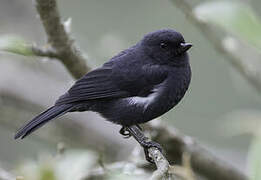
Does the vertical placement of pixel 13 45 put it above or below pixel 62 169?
above

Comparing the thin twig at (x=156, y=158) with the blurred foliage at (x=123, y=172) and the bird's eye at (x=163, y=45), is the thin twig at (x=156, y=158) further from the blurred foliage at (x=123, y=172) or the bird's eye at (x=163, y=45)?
the bird's eye at (x=163, y=45)

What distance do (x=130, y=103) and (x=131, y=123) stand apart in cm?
14

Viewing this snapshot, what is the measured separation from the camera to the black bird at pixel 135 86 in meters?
3.62

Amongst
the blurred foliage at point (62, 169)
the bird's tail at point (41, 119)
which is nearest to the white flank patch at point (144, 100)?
the bird's tail at point (41, 119)

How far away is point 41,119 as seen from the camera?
3561mm

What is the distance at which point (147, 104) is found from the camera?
11.9 ft

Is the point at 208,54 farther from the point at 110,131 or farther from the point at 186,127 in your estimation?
the point at 110,131

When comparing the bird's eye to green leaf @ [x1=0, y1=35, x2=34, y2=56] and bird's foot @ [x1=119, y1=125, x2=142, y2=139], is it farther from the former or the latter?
green leaf @ [x1=0, y1=35, x2=34, y2=56]

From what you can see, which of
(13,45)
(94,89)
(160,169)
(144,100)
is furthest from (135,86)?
(160,169)

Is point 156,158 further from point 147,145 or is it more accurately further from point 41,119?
point 41,119

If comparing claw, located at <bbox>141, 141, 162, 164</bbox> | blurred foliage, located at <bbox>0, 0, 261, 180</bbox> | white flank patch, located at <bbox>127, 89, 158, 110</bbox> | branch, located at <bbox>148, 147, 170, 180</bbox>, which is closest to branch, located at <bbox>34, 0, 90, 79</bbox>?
blurred foliage, located at <bbox>0, 0, 261, 180</bbox>

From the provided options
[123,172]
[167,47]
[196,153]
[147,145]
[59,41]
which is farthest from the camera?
[196,153]

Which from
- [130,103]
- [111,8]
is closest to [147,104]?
[130,103]

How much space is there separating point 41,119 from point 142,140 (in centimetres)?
69
